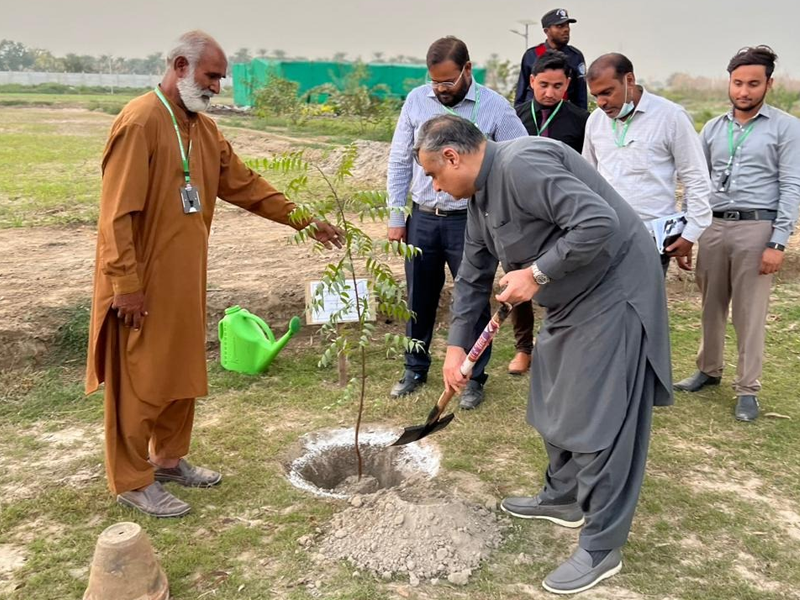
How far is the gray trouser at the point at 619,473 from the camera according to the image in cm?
269

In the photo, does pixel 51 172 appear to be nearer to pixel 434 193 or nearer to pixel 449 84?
pixel 434 193

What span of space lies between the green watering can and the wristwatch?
2529 mm

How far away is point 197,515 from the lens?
3.30 meters

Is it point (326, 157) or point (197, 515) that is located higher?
point (326, 157)

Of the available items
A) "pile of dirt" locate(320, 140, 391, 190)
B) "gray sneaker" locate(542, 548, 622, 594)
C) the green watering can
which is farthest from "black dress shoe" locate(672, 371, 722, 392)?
"pile of dirt" locate(320, 140, 391, 190)

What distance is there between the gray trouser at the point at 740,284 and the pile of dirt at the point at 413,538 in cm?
203

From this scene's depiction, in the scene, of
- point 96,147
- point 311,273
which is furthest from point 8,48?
point 311,273

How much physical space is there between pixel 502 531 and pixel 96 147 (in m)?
15.8

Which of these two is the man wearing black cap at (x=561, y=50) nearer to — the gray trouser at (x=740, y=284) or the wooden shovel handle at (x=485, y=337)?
the gray trouser at (x=740, y=284)

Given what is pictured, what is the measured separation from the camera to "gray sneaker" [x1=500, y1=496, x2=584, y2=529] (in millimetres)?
3234

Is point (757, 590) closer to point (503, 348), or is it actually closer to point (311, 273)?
point (503, 348)

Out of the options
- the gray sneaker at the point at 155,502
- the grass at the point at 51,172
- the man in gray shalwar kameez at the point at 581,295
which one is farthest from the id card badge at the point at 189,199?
the grass at the point at 51,172

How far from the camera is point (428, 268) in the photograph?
4.41 meters

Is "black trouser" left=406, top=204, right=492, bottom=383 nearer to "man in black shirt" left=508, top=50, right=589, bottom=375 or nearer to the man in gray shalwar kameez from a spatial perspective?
"man in black shirt" left=508, top=50, right=589, bottom=375
